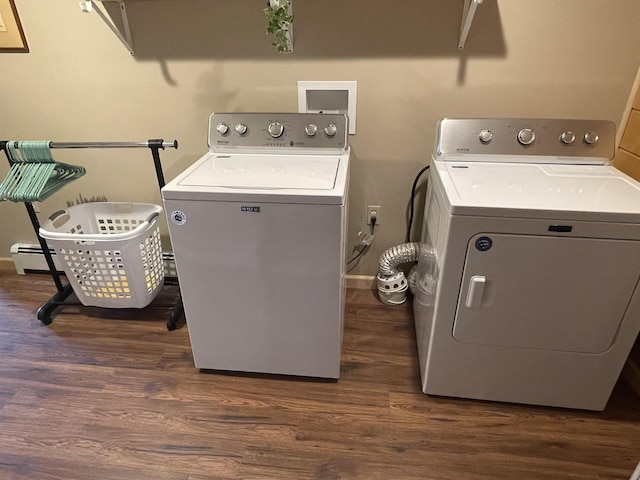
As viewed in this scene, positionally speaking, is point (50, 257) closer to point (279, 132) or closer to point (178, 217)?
point (178, 217)

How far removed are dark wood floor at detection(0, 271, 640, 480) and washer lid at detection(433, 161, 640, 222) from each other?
0.82 meters

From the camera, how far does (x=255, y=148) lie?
1716 mm

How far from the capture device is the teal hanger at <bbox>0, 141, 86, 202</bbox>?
1.75m

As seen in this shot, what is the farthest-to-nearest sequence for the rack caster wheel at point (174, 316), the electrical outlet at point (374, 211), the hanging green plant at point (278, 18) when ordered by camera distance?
the electrical outlet at point (374, 211) → the rack caster wheel at point (174, 316) → the hanging green plant at point (278, 18)

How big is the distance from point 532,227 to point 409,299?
105 cm

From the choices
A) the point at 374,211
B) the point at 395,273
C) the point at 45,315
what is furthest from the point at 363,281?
the point at 45,315

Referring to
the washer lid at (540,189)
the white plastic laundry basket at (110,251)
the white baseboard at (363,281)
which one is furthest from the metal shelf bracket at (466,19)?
the white plastic laundry basket at (110,251)

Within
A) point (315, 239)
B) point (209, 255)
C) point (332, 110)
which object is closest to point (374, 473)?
point (315, 239)

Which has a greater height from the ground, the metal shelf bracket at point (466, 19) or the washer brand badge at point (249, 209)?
the metal shelf bracket at point (466, 19)

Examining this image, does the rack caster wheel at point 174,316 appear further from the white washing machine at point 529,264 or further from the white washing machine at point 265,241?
the white washing machine at point 529,264

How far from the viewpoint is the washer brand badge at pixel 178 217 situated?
4.35 feet

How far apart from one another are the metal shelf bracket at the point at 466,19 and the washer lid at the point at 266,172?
2.31 feet

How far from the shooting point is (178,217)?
1.33 metres

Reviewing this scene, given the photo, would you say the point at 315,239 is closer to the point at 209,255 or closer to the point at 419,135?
the point at 209,255
